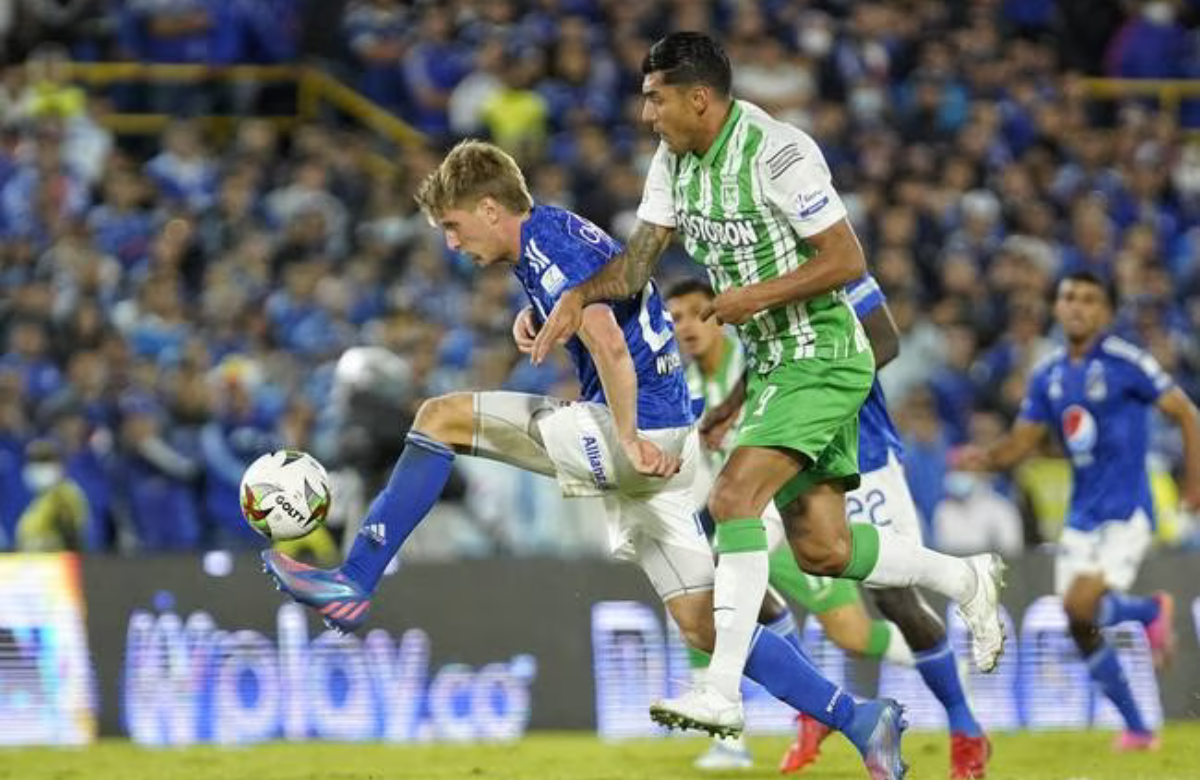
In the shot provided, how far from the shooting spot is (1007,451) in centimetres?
1217

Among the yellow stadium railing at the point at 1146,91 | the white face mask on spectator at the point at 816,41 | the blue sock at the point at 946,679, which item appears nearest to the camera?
the blue sock at the point at 946,679

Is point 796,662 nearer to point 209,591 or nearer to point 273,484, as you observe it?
point 273,484

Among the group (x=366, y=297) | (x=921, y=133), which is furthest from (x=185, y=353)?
(x=921, y=133)

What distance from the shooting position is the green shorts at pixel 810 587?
1083 cm

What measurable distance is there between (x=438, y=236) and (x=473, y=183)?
31.5 ft

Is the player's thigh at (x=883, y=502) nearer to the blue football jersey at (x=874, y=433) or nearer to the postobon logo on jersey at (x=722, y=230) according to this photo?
the blue football jersey at (x=874, y=433)

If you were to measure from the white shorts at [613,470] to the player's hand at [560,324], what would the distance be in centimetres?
37

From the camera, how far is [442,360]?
54.7 ft

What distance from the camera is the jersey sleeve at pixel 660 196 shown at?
8.77 m

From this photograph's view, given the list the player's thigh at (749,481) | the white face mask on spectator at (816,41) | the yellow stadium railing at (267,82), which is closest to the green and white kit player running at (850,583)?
the player's thigh at (749,481)

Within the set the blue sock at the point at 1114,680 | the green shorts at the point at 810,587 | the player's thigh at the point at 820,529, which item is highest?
the player's thigh at the point at 820,529

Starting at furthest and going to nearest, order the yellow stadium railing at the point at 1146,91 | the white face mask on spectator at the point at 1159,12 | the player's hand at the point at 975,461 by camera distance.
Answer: the white face mask on spectator at the point at 1159,12
the yellow stadium railing at the point at 1146,91
the player's hand at the point at 975,461

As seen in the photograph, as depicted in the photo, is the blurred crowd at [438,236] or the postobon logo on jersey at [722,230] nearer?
the postobon logo on jersey at [722,230]

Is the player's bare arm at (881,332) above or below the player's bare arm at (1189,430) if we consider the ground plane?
above
